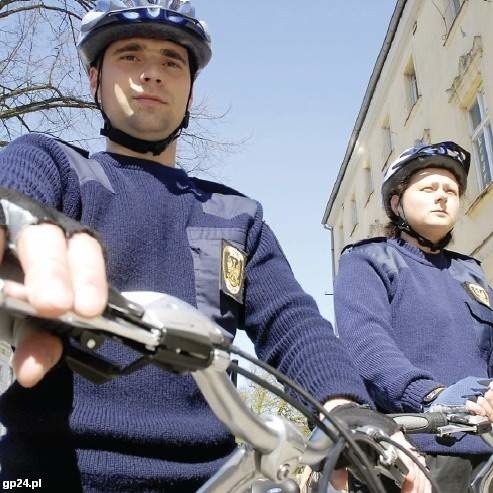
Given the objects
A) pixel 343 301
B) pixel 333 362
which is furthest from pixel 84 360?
pixel 343 301

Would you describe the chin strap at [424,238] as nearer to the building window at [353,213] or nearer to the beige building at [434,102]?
the beige building at [434,102]

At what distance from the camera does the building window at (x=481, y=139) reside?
995cm

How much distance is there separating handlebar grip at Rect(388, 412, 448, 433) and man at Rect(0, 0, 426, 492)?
204 mm

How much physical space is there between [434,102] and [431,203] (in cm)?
993

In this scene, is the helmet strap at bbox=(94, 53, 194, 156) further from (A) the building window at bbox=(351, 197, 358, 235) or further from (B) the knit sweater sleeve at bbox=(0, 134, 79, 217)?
(A) the building window at bbox=(351, 197, 358, 235)

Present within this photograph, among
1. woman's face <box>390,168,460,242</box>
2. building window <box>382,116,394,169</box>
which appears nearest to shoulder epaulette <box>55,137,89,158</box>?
woman's face <box>390,168,460,242</box>

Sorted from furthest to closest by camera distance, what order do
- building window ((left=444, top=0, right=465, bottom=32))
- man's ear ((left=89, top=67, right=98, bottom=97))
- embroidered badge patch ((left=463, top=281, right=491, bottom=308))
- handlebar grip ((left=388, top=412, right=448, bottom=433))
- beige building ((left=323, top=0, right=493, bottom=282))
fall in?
building window ((left=444, top=0, right=465, bottom=32)), beige building ((left=323, top=0, right=493, bottom=282)), embroidered badge patch ((left=463, top=281, right=491, bottom=308)), man's ear ((left=89, top=67, right=98, bottom=97)), handlebar grip ((left=388, top=412, right=448, bottom=433))

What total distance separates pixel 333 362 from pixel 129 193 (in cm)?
73

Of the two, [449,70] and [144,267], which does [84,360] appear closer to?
[144,267]

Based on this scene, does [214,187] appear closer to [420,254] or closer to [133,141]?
[133,141]

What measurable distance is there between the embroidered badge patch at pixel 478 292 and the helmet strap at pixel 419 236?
23 cm

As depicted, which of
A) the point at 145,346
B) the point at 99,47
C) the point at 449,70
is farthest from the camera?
the point at 449,70

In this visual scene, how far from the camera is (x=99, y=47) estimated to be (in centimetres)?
216

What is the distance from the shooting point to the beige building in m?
9.89
